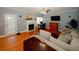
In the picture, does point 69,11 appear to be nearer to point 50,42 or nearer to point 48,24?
point 48,24

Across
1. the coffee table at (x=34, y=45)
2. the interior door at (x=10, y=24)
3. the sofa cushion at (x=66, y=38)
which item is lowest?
the coffee table at (x=34, y=45)

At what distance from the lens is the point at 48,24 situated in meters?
1.72

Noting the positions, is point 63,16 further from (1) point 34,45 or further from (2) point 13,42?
(2) point 13,42

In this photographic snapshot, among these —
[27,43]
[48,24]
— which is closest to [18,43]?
[27,43]

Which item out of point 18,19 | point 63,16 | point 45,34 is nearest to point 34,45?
point 45,34

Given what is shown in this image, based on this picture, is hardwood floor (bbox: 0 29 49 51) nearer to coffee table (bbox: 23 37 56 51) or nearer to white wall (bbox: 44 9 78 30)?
coffee table (bbox: 23 37 56 51)

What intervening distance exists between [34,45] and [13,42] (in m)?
0.35

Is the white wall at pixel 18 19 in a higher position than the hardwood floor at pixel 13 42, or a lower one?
higher

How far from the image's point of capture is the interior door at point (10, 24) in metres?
1.67

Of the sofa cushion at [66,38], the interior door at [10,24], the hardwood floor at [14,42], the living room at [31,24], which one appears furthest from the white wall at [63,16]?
the interior door at [10,24]

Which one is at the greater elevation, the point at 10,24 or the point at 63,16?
the point at 63,16

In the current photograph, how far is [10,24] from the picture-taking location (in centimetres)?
171

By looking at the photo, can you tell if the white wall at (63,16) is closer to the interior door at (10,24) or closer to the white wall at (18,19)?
the white wall at (18,19)

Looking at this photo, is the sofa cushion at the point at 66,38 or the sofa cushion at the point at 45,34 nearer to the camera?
the sofa cushion at the point at 66,38
